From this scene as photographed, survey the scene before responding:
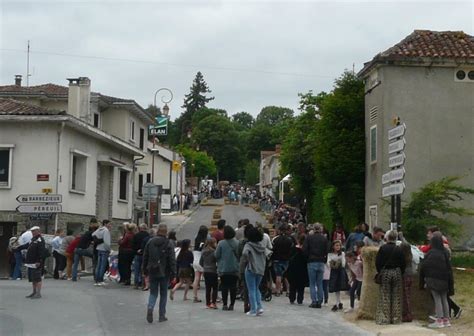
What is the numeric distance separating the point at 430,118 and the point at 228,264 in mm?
15093

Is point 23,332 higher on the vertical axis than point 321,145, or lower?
lower

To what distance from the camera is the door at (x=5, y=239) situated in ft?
97.4

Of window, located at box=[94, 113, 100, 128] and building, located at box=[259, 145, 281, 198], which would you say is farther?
building, located at box=[259, 145, 281, 198]

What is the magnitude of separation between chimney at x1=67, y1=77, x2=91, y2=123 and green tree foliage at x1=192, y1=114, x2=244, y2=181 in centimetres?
8469

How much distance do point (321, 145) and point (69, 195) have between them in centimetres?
1107

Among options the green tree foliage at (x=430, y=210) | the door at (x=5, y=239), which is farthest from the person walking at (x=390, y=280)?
the door at (x=5, y=239)

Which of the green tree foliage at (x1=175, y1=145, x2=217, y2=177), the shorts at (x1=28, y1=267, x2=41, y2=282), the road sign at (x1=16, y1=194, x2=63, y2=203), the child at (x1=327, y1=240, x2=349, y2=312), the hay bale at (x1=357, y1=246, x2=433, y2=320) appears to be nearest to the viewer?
the hay bale at (x1=357, y1=246, x2=433, y2=320)

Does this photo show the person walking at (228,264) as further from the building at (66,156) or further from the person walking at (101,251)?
the building at (66,156)

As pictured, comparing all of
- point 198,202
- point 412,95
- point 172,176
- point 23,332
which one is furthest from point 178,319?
point 198,202

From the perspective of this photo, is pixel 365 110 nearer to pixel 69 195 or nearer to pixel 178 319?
pixel 69 195

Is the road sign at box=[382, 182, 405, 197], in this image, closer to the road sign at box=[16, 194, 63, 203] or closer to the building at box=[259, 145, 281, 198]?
the road sign at box=[16, 194, 63, 203]

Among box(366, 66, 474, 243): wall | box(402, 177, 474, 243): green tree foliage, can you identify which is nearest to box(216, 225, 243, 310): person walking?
box(402, 177, 474, 243): green tree foliage

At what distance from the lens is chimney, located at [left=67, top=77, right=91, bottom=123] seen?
1406 inches

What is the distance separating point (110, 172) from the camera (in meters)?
37.0
